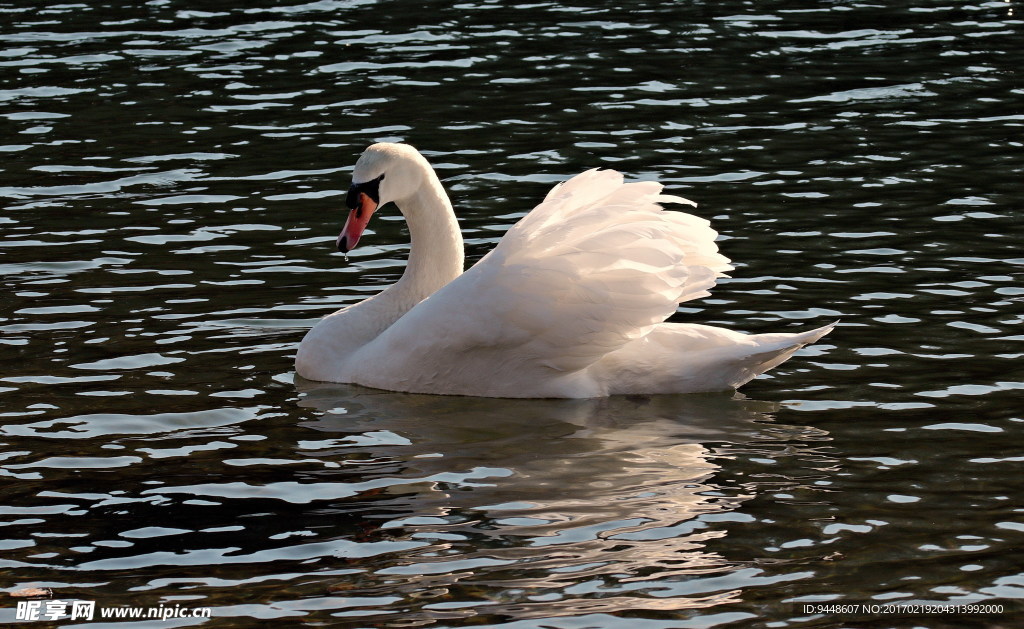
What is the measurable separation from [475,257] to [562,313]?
3.18 meters

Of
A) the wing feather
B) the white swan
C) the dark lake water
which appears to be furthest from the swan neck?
the dark lake water

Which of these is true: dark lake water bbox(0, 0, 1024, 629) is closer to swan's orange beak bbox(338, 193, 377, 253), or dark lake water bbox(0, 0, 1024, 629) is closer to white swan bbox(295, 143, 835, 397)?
white swan bbox(295, 143, 835, 397)

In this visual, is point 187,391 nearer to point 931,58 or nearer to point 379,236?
point 379,236

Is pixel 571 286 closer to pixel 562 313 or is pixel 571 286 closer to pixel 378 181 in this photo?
pixel 562 313

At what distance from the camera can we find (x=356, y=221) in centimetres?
999

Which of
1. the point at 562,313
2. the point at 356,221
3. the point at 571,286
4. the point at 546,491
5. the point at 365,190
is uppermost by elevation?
the point at 365,190

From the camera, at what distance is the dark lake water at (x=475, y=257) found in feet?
22.5

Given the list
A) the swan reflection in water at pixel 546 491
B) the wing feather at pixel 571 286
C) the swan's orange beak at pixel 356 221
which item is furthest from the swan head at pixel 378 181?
the swan reflection in water at pixel 546 491

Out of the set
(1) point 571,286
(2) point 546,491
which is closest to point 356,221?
(1) point 571,286

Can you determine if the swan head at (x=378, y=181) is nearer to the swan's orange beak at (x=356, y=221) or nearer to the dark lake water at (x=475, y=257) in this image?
the swan's orange beak at (x=356, y=221)

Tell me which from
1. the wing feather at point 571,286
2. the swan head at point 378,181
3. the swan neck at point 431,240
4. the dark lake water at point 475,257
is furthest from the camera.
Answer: the swan neck at point 431,240

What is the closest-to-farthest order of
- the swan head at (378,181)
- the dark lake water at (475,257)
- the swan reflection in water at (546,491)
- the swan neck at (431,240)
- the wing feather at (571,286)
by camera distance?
the swan reflection in water at (546,491) → the dark lake water at (475,257) → the wing feather at (571,286) → the swan head at (378,181) → the swan neck at (431,240)

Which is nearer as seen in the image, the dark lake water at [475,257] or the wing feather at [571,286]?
the dark lake water at [475,257]

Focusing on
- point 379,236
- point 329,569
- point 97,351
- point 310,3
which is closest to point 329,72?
point 310,3
